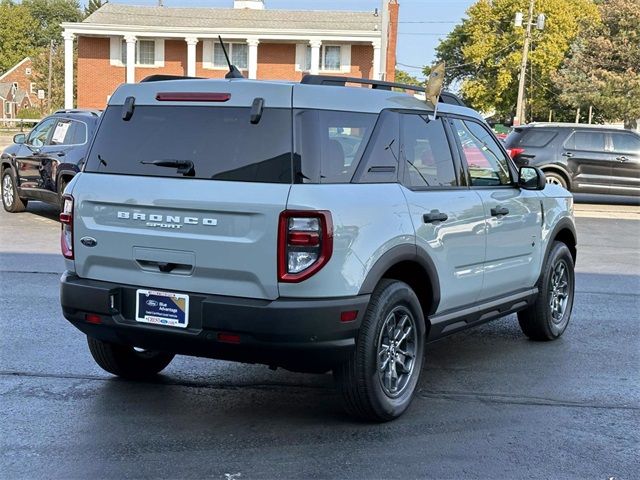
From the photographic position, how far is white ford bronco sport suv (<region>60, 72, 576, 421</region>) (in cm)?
430

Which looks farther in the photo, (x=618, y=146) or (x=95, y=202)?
(x=618, y=146)

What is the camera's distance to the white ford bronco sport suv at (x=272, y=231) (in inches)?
169

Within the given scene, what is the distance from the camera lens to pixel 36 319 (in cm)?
731

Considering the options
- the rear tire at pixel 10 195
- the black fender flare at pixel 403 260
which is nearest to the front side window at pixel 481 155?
the black fender flare at pixel 403 260

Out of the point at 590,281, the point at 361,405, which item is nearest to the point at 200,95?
the point at 361,405

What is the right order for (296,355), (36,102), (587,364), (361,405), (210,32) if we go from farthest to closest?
(36,102) → (210,32) → (587,364) → (361,405) → (296,355)

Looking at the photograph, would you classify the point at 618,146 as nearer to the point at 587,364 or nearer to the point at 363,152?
the point at 587,364

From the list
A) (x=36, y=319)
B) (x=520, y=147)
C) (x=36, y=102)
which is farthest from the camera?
(x=36, y=102)

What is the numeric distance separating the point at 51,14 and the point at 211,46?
8121 centimetres

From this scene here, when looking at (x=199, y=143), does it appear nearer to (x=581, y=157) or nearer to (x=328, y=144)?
(x=328, y=144)

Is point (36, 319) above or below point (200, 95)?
below

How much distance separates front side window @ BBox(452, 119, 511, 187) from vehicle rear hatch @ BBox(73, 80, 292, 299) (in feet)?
5.96

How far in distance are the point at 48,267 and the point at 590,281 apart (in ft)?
21.4

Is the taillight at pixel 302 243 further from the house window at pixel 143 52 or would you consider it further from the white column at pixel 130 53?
the house window at pixel 143 52
